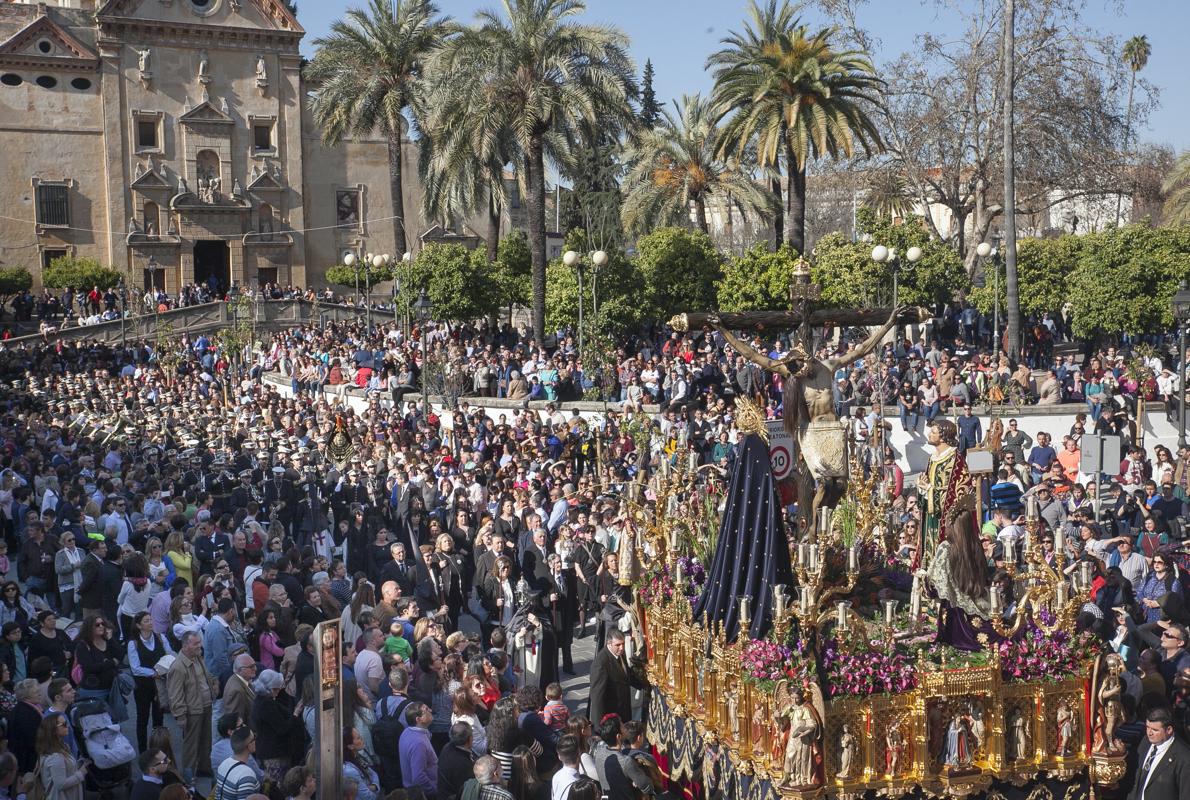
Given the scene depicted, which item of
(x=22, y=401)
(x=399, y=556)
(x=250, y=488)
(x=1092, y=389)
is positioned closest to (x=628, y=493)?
(x=399, y=556)

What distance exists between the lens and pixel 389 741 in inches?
373

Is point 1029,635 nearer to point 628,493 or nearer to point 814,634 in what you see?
point 814,634

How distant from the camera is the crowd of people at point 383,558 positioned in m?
9.09

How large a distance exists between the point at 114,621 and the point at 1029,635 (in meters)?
8.67

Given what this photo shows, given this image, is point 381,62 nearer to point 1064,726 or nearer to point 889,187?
point 889,187

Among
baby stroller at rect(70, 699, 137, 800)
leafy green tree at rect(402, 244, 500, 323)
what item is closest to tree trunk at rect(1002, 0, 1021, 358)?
leafy green tree at rect(402, 244, 500, 323)

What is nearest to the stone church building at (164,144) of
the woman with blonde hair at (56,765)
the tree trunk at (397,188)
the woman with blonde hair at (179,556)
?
the tree trunk at (397,188)

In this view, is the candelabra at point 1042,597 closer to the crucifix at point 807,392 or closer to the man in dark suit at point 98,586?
the crucifix at point 807,392

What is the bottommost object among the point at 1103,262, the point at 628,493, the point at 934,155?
Result: the point at 628,493

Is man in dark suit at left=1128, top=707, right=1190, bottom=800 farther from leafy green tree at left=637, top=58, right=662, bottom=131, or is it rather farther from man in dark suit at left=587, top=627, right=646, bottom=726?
leafy green tree at left=637, top=58, right=662, bottom=131

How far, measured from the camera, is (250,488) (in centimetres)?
2044

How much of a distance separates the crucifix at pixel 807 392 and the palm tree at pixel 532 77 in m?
20.7

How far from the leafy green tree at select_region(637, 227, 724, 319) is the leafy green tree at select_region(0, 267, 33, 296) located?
28936 millimetres

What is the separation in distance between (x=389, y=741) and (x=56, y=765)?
2262 mm
